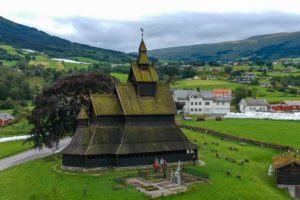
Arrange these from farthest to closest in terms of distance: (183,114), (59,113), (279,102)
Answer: (279,102), (183,114), (59,113)

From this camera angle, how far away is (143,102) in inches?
2201

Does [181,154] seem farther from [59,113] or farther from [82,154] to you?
[59,113]

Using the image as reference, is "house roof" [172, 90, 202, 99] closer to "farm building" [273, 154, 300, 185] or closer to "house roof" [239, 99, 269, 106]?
"house roof" [239, 99, 269, 106]

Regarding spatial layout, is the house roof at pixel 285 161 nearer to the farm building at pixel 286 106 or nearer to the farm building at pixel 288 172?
the farm building at pixel 288 172

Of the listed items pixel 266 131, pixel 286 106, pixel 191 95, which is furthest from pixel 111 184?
pixel 286 106

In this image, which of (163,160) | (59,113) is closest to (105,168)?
(163,160)

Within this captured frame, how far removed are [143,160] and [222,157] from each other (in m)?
11.7

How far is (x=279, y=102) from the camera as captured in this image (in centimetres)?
13300

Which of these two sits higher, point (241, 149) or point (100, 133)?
point (100, 133)

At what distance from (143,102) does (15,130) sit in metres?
51.4

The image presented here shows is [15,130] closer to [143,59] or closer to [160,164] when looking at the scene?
[143,59]

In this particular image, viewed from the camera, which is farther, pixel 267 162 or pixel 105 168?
pixel 267 162

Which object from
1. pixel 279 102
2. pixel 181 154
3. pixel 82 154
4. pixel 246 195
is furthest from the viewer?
pixel 279 102

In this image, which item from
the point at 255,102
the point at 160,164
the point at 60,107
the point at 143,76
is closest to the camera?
the point at 160,164
